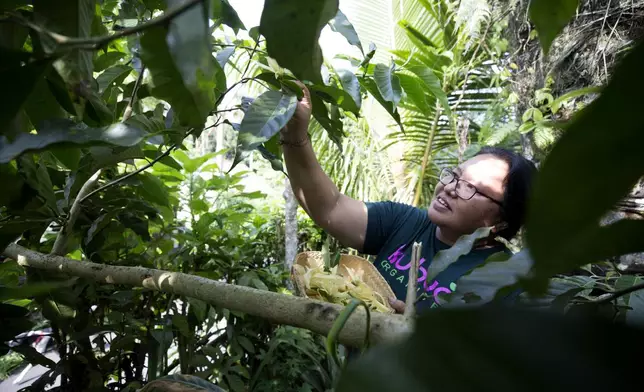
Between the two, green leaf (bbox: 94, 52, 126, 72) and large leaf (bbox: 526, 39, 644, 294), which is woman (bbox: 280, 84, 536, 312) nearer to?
green leaf (bbox: 94, 52, 126, 72)

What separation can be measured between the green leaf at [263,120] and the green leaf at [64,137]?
15cm

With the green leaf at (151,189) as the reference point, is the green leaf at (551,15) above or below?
below

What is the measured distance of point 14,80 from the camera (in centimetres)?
25

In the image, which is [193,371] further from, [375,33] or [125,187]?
[375,33]

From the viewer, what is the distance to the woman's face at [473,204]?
3.25ft

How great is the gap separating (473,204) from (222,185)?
776 millimetres

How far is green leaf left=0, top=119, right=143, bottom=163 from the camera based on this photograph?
304 millimetres

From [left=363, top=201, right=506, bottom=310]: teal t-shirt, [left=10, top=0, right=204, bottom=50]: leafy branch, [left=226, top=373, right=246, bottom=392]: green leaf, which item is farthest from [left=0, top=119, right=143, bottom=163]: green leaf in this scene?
[left=226, top=373, right=246, bottom=392]: green leaf

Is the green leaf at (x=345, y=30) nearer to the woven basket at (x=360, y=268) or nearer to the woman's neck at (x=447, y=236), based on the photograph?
the woven basket at (x=360, y=268)

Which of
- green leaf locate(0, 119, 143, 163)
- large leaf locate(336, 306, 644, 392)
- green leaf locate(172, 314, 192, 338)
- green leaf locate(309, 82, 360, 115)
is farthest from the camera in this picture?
green leaf locate(172, 314, 192, 338)

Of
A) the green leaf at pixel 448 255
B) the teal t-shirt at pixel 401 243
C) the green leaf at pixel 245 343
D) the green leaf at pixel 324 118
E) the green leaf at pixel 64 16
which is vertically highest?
the green leaf at pixel 324 118

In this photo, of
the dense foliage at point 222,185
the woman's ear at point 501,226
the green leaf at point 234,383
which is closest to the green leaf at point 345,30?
the dense foliage at point 222,185

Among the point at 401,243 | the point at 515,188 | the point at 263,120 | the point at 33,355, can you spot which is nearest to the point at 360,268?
the point at 401,243

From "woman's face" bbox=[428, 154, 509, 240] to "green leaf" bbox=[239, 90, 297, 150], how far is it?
0.57 metres
